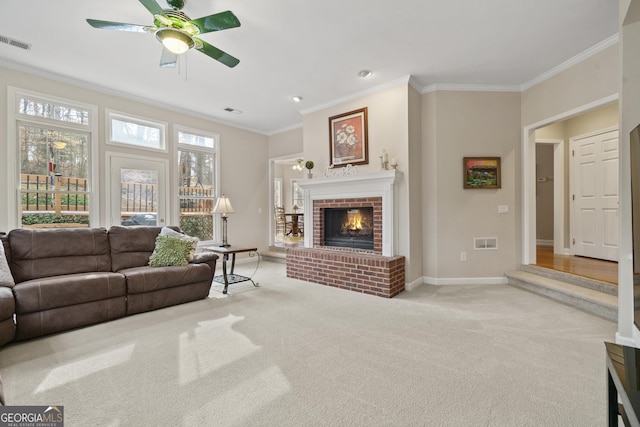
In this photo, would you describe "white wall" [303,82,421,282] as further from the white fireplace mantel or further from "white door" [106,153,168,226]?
"white door" [106,153,168,226]

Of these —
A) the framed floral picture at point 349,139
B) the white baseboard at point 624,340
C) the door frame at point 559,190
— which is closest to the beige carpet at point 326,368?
the white baseboard at point 624,340

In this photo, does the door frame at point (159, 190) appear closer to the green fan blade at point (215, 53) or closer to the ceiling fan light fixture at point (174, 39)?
the ceiling fan light fixture at point (174, 39)

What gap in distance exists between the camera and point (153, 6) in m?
2.14

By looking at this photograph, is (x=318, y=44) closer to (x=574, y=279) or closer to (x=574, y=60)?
(x=574, y=60)

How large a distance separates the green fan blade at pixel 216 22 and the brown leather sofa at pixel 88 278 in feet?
8.39

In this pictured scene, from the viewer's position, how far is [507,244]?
4.21m

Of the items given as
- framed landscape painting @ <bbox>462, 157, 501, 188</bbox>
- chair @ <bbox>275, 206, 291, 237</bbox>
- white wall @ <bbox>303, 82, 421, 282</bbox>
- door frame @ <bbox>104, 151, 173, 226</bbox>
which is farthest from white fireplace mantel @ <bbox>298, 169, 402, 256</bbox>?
chair @ <bbox>275, 206, 291, 237</bbox>

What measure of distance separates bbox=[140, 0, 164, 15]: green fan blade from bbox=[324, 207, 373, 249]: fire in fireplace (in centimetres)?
334

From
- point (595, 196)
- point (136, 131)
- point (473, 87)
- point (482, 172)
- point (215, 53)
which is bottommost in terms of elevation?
point (595, 196)

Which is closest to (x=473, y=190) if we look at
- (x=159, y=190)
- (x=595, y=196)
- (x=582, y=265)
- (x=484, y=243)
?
(x=484, y=243)

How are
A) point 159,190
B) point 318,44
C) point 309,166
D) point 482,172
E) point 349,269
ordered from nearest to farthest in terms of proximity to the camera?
point 318,44
point 349,269
point 482,172
point 309,166
point 159,190

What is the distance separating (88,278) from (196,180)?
301 centimetres

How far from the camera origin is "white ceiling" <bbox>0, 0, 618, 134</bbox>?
2615 mm

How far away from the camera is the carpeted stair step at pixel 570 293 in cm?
286
